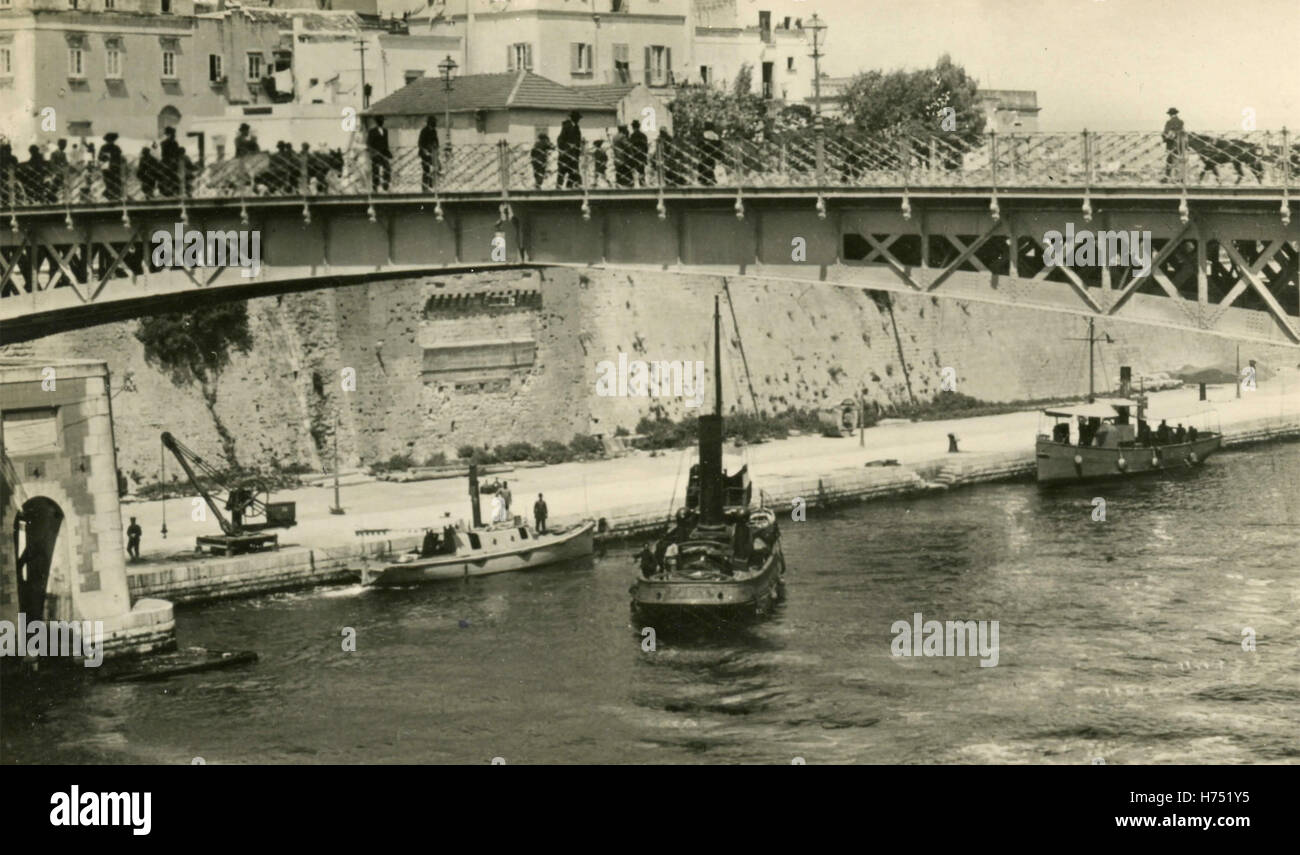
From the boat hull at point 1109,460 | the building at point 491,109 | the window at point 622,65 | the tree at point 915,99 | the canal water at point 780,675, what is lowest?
the canal water at point 780,675

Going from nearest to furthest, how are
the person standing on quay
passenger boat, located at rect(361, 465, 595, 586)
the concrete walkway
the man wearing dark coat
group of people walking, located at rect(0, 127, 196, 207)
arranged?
the man wearing dark coat, group of people walking, located at rect(0, 127, 196, 207), passenger boat, located at rect(361, 465, 595, 586), the concrete walkway, the person standing on quay

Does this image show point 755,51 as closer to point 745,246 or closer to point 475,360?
point 475,360

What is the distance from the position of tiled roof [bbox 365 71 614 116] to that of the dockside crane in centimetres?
1305

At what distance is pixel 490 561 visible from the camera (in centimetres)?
5450

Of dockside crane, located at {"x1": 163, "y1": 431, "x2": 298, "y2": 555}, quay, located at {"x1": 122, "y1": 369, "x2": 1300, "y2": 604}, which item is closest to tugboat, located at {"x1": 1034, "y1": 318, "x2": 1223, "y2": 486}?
quay, located at {"x1": 122, "y1": 369, "x2": 1300, "y2": 604}

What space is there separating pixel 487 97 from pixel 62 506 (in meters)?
27.1

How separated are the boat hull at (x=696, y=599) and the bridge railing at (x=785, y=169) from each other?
27.1ft

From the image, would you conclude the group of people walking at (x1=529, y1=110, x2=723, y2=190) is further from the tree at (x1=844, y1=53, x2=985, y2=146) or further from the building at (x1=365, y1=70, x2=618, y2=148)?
the tree at (x1=844, y1=53, x2=985, y2=146)
